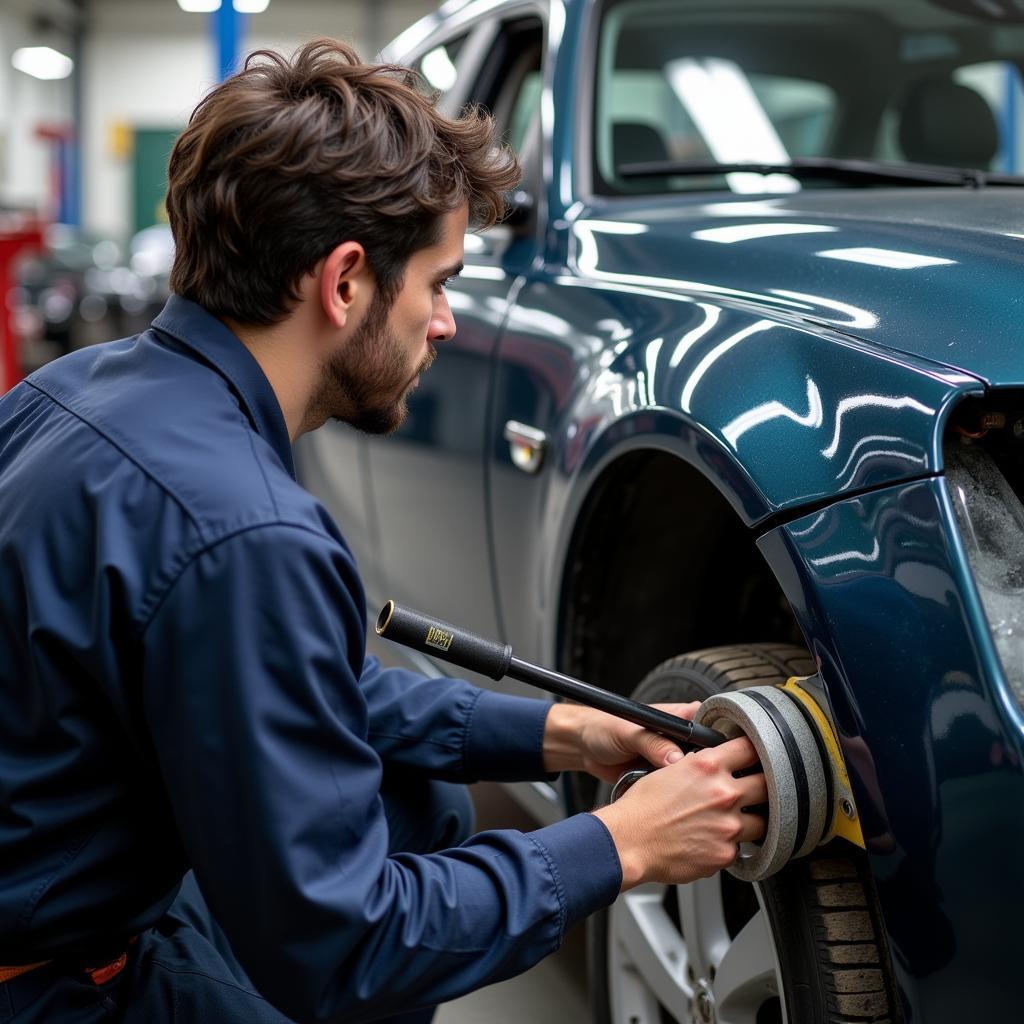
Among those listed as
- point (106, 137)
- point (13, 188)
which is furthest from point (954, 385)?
point (106, 137)

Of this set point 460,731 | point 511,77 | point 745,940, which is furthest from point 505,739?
point 511,77

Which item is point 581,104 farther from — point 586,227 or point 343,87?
point 343,87

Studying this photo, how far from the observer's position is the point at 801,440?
1282 mm

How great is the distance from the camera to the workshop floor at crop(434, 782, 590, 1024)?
2102mm

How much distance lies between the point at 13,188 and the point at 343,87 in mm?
21414

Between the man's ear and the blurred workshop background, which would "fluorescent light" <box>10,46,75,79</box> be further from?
the man's ear

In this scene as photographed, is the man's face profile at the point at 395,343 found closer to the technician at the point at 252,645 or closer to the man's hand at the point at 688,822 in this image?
the technician at the point at 252,645

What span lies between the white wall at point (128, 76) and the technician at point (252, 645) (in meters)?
20.8

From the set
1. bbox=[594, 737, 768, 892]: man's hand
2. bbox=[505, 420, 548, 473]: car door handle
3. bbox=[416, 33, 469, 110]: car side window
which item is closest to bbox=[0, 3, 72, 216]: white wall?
bbox=[416, 33, 469, 110]: car side window

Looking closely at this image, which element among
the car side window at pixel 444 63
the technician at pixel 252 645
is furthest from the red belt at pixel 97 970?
the car side window at pixel 444 63

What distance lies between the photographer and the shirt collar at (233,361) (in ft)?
4.11

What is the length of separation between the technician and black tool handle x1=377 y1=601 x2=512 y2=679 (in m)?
0.07

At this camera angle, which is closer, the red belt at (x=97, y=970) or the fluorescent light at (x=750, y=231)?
the red belt at (x=97, y=970)

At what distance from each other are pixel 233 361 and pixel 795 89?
173 centimetres
